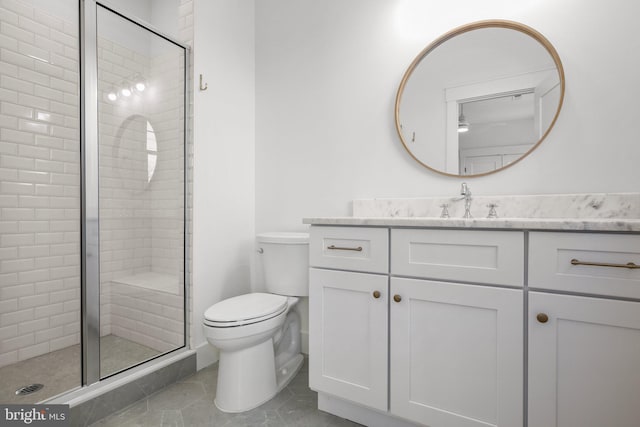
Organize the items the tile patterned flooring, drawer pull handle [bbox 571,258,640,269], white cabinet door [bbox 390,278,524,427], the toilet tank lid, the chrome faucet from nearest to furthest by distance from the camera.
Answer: drawer pull handle [bbox 571,258,640,269], white cabinet door [bbox 390,278,524,427], the tile patterned flooring, the chrome faucet, the toilet tank lid

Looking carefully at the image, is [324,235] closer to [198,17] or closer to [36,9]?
[198,17]

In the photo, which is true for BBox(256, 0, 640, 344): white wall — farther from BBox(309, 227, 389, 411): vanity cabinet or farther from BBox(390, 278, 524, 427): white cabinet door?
BBox(390, 278, 524, 427): white cabinet door

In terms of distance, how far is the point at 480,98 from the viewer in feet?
5.21

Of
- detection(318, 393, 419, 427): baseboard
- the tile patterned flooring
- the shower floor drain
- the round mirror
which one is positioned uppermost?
the round mirror

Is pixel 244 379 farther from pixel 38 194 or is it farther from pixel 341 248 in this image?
pixel 38 194

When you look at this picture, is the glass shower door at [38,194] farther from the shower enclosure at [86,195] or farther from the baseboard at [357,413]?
the baseboard at [357,413]

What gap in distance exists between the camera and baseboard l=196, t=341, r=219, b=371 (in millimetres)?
1866

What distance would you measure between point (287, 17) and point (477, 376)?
7.62 feet

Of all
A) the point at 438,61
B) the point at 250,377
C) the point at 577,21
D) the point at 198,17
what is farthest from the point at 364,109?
the point at 250,377

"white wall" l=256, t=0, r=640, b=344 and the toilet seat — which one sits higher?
"white wall" l=256, t=0, r=640, b=344

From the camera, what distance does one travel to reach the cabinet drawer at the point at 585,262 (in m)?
0.89

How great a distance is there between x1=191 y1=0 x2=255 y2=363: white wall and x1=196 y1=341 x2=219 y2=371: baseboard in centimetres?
1

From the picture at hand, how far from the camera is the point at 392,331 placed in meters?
1.23

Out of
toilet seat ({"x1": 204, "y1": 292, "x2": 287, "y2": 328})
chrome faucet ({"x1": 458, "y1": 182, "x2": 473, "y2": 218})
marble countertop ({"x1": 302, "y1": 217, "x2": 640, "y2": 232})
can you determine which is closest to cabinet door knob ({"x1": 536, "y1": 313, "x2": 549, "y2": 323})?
marble countertop ({"x1": 302, "y1": 217, "x2": 640, "y2": 232})
